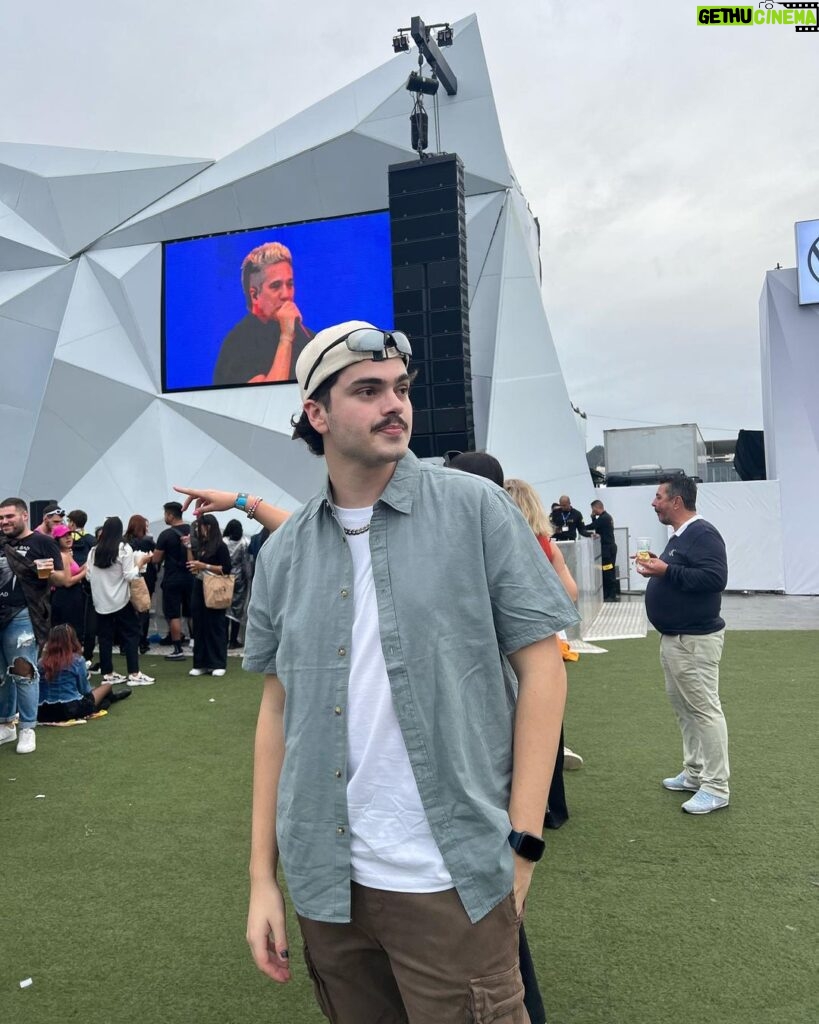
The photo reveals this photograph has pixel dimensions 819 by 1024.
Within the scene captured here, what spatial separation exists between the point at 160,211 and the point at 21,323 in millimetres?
3659

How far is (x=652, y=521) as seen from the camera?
14.1 metres

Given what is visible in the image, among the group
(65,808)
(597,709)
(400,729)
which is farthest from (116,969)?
(597,709)

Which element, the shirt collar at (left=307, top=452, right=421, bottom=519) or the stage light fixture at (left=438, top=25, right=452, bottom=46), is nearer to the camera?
the shirt collar at (left=307, top=452, right=421, bottom=519)

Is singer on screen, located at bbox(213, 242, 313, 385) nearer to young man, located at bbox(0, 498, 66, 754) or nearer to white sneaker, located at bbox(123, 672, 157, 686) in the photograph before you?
white sneaker, located at bbox(123, 672, 157, 686)

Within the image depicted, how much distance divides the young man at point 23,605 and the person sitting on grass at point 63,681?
446 mm

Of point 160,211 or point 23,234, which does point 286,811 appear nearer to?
point 160,211

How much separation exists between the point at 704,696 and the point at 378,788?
3.15 meters

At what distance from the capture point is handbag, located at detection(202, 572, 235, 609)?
25.2ft

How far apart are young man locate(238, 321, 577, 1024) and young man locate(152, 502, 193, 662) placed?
24.2ft

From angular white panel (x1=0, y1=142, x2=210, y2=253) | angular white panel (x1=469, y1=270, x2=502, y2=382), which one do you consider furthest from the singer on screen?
angular white panel (x1=469, y1=270, x2=502, y2=382)

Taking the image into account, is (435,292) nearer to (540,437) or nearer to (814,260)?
(540,437)

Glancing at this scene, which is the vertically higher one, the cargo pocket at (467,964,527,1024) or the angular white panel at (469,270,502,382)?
the angular white panel at (469,270,502,382)

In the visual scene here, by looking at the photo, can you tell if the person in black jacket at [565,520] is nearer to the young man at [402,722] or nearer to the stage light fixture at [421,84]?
the stage light fixture at [421,84]

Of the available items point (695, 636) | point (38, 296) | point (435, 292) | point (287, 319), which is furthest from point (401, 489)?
point (38, 296)
